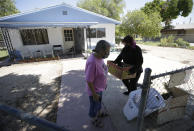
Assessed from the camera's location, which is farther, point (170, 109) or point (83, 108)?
point (83, 108)

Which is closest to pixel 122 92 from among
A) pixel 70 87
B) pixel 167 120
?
pixel 167 120

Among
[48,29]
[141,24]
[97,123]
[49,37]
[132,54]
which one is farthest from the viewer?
[141,24]

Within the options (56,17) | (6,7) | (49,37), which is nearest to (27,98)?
(49,37)

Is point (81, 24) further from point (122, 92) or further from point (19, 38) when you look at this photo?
point (122, 92)

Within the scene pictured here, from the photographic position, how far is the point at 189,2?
32.0 metres

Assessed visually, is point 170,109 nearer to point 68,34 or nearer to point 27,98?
point 27,98

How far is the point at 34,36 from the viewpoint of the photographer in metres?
10.6

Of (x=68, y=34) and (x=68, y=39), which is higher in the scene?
(x=68, y=34)

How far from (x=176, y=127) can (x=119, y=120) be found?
1.18 metres

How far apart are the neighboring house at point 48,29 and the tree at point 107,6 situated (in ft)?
48.2

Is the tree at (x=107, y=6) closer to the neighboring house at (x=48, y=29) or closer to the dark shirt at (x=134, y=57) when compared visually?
the neighboring house at (x=48, y=29)

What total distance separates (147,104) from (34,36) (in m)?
11.6

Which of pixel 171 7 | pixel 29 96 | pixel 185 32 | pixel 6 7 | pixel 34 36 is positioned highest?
pixel 171 7

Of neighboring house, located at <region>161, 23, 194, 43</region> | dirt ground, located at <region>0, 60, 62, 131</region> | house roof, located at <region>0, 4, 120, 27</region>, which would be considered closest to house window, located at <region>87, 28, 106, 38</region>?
house roof, located at <region>0, 4, 120, 27</region>
